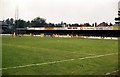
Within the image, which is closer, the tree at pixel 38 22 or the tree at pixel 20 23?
the tree at pixel 20 23

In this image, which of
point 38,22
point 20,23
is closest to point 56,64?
point 20,23

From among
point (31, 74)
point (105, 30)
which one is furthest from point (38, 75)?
point (105, 30)

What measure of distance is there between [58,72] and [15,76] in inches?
89.7

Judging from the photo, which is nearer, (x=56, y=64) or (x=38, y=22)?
(x=56, y=64)

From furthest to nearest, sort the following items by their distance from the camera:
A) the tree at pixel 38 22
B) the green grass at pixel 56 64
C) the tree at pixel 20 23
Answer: the tree at pixel 38 22 < the tree at pixel 20 23 < the green grass at pixel 56 64

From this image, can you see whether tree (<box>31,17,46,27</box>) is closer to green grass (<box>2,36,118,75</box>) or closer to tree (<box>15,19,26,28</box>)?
tree (<box>15,19,26,28</box>)

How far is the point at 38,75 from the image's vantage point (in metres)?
12.2

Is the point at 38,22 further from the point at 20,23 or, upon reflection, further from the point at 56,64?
the point at 56,64

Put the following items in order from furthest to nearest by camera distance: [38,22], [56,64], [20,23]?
[38,22]
[20,23]
[56,64]

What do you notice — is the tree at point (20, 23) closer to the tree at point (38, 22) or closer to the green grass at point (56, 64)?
the tree at point (38, 22)

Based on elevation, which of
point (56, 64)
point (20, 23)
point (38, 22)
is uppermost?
point (38, 22)

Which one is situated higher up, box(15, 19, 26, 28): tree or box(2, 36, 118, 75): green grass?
box(15, 19, 26, 28): tree

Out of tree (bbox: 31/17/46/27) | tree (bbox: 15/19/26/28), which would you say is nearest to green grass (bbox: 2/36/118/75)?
tree (bbox: 15/19/26/28)

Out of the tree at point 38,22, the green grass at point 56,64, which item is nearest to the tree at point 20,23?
the tree at point 38,22
